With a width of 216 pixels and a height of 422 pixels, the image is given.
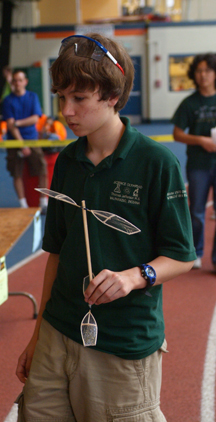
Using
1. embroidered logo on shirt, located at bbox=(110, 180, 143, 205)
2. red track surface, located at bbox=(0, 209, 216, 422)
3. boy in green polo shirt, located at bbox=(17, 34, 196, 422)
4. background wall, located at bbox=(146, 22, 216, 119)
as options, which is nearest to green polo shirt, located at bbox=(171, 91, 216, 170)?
red track surface, located at bbox=(0, 209, 216, 422)

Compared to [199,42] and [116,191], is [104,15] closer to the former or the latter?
[199,42]

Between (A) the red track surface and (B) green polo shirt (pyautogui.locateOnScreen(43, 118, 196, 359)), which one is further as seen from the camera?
(A) the red track surface

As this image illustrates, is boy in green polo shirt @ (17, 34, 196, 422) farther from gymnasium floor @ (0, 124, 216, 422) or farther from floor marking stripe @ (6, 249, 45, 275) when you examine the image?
floor marking stripe @ (6, 249, 45, 275)

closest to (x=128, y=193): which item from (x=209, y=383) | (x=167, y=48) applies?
(x=209, y=383)

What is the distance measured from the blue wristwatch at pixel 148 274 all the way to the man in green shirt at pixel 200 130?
11.3ft

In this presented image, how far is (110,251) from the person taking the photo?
4.86ft

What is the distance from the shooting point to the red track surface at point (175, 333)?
9.39 ft

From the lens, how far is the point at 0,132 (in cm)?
1269

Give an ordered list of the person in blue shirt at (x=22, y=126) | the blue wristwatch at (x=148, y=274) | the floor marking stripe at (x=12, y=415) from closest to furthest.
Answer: the blue wristwatch at (x=148, y=274), the floor marking stripe at (x=12, y=415), the person in blue shirt at (x=22, y=126)

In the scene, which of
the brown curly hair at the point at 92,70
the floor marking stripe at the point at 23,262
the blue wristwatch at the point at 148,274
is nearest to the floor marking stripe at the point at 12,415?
the blue wristwatch at the point at 148,274

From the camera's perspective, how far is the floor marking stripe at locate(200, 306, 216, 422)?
270cm

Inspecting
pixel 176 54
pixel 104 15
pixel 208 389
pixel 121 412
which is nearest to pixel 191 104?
pixel 208 389

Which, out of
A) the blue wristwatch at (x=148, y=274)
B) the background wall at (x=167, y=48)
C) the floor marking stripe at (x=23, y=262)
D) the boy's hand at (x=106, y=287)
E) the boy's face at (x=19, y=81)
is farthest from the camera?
the background wall at (x=167, y=48)

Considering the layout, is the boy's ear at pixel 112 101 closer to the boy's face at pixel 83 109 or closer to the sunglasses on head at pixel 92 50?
the boy's face at pixel 83 109
